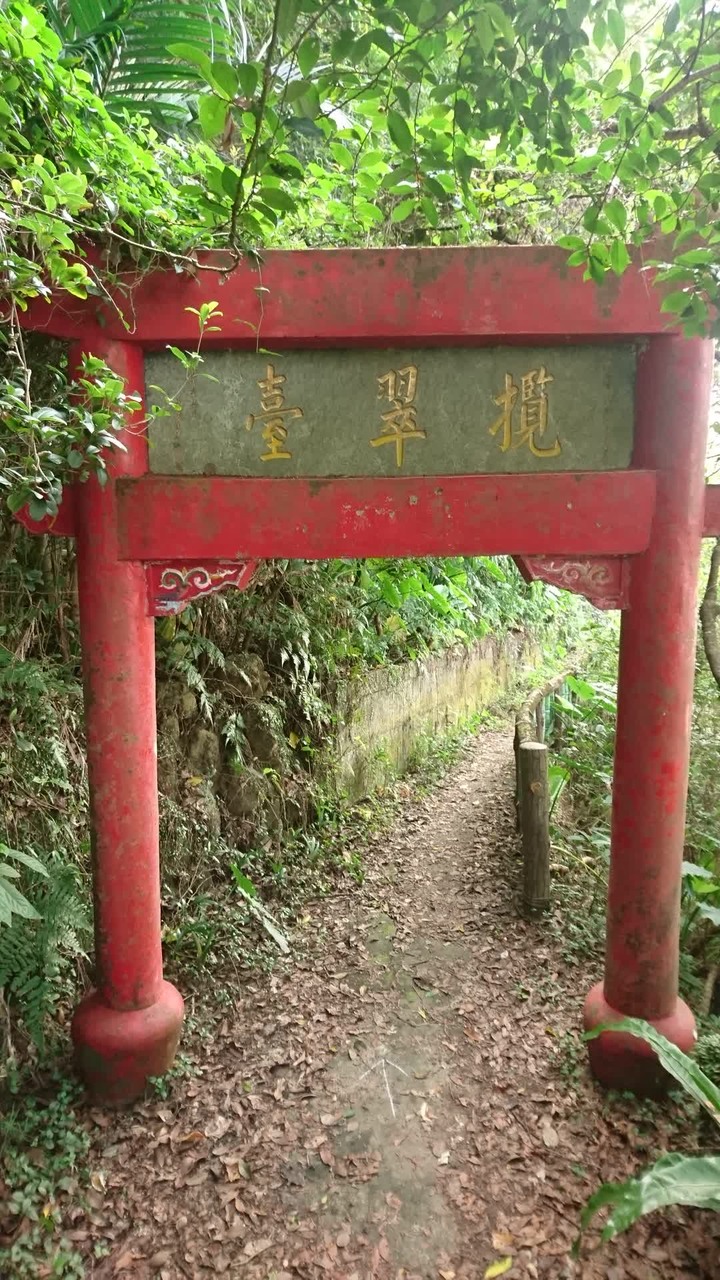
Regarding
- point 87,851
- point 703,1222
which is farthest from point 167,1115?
point 703,1222

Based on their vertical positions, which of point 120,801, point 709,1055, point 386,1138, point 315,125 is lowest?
point 386,1138

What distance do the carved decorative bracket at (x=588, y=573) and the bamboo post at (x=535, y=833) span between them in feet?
6.97

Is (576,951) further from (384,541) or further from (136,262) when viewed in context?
(136,262)

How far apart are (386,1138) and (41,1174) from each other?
1461 mm

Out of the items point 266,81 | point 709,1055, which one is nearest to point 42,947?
point 709,1055

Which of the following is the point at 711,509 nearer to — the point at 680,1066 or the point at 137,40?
the point at 680,1066

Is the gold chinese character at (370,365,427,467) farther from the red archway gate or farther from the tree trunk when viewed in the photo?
the tree trunk

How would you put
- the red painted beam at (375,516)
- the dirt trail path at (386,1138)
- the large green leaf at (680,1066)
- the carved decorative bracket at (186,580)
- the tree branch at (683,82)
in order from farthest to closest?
the carved decorative bracket at (186,580)
the red painted beam at (375,516)
the dirt trail path at (386,1138)
the large green leaf at (680,1066)
the tree branch at (683,82)

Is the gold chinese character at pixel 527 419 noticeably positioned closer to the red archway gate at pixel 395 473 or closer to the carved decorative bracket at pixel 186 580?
the red archway gate at pixel 395 473

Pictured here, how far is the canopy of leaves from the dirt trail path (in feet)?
9.38

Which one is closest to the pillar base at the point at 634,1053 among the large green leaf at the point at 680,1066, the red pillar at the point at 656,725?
the red pillar at the point at 656,725

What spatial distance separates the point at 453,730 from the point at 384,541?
5.83 meters

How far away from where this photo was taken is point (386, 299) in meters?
2.83

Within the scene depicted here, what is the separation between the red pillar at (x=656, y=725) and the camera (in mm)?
2887
